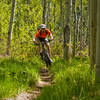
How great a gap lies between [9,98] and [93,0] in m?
2.62

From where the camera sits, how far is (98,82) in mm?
3131

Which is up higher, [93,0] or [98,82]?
[93,0]

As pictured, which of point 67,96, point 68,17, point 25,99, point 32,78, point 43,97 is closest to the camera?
point 67,96

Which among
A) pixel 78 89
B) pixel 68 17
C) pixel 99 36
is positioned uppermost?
pixel 68 17

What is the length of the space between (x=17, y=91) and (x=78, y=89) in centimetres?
123

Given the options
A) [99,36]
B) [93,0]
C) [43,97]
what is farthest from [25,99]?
[93,0]

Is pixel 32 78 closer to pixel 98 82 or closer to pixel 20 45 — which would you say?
pixel 98 82

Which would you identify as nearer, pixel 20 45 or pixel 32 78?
pixel 32 78

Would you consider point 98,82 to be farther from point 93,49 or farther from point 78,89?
point 93,49

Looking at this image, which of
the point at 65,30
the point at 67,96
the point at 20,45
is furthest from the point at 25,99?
the point at 20,45

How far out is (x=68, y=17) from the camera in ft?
23.9

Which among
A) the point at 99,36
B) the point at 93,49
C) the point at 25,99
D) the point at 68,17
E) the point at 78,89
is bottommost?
the point at 25,99

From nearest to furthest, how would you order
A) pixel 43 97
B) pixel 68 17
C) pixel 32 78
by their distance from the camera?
pixel 43 97 → pixel 32 78 → pixel 68 17

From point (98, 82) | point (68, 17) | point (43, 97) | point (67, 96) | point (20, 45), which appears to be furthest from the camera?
point (20, 45)
